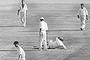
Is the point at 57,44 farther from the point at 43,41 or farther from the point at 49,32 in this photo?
the point at 49,32

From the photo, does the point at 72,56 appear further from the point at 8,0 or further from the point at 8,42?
the point at 8,0

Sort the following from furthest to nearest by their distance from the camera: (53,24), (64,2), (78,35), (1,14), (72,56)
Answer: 1. (64,2)
2. (1,14)
3. (53,24)
4. (78,35)
5. (72,56)

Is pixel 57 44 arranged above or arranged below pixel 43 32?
below

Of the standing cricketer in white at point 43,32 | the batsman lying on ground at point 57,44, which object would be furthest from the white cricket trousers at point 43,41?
the batsman lying on ground at point 57,44

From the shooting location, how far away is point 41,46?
29.1 m

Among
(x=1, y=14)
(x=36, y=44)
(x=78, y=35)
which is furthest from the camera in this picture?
(x=1, y=14)

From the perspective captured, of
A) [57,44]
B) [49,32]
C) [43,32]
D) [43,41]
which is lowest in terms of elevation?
[57,44]

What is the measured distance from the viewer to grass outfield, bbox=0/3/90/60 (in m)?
28.7

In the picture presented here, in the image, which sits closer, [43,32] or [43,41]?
[43,32]

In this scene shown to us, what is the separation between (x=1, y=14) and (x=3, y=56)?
50.2ft

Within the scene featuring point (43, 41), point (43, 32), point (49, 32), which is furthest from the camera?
point (49, 32)

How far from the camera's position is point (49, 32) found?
116ft

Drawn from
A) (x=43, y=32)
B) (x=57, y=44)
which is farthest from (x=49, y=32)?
(x=43, y=32)

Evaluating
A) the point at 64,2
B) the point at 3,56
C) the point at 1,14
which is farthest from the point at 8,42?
the point at 64,2
